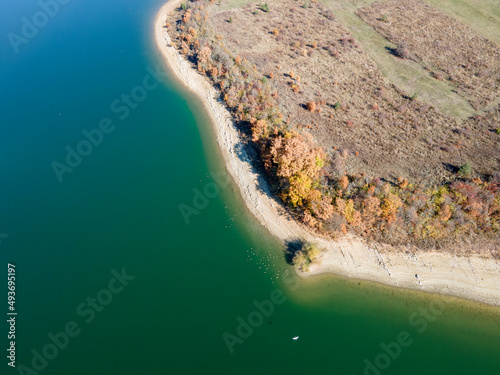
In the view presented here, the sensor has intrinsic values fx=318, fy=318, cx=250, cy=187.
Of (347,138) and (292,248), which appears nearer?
(292,248)

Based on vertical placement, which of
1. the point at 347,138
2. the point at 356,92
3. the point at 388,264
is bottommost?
the point at 388,264

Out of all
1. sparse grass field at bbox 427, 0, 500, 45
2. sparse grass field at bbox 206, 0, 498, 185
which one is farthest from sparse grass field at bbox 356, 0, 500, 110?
sparse grass field at bbox 206, 0, 498, 185

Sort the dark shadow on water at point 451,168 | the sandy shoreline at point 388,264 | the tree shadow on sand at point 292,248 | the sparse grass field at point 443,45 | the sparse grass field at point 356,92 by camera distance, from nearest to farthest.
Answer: the sandy shoreline at point 388,264
the tree shadow on sand at point 292,248
the dark shadow on water at point 451,168
the sparse grass field at point 356,92
the sparse grass field at point 443,45

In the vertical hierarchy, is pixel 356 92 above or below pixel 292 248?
above

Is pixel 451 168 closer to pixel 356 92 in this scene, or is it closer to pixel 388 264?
pixel 388 264

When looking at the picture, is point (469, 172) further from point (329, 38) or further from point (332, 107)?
point (329, 38)

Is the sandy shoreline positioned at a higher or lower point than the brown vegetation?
lower

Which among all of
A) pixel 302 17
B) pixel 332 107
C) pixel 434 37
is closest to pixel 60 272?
pixel 332 107

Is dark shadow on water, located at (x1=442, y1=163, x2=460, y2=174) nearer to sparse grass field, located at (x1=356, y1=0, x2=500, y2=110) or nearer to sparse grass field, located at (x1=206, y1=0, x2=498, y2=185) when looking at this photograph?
sparse grass field, located at (x1=206, y1=0, x2=498, y2=185)

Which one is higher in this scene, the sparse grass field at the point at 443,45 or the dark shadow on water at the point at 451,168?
the sparse grass field at the point at 443,45

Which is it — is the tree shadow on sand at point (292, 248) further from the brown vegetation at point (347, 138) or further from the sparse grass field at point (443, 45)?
the sparse grass field at point (443, 45)

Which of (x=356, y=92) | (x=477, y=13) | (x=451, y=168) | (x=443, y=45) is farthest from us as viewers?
(x=477, y=13)

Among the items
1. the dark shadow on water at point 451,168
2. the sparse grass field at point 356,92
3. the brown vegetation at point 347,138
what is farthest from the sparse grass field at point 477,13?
the dark shadow on water at point 451,168

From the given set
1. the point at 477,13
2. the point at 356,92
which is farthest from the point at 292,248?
the point at 477,13
